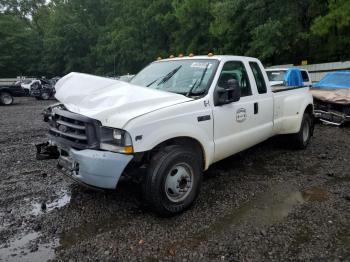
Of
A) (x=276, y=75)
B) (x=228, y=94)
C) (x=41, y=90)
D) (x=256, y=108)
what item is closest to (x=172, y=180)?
(x=228, y=94)

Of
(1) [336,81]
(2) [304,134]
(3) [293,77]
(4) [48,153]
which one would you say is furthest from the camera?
(3) [293,77]

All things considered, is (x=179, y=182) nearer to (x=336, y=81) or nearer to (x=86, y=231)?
(x=86, y=231)

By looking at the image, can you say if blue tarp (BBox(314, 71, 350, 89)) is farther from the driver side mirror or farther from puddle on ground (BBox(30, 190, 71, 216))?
puddle on ground (BBox(30, 190, 71, 216))

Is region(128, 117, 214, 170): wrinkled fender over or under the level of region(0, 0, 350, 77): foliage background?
under

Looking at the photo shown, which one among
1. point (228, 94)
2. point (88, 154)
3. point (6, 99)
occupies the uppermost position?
point (228, 94)

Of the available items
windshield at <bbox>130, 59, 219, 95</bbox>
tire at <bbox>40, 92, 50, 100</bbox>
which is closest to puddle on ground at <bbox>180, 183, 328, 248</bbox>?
windshield at <bbox>130, 59, 219, 95</bbox>

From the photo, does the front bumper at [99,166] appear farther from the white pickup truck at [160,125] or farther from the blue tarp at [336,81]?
the blue tarp at [336,81]

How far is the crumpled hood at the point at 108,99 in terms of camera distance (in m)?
3.75

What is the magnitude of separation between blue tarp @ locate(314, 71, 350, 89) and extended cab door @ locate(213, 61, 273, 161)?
Answer: 557cm

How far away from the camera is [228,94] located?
4570 millimetres

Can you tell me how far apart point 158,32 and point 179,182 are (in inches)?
1491

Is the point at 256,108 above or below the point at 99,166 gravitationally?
above

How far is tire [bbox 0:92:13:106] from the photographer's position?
67.7 ft

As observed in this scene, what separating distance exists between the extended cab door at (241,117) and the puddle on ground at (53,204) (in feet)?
6.81
